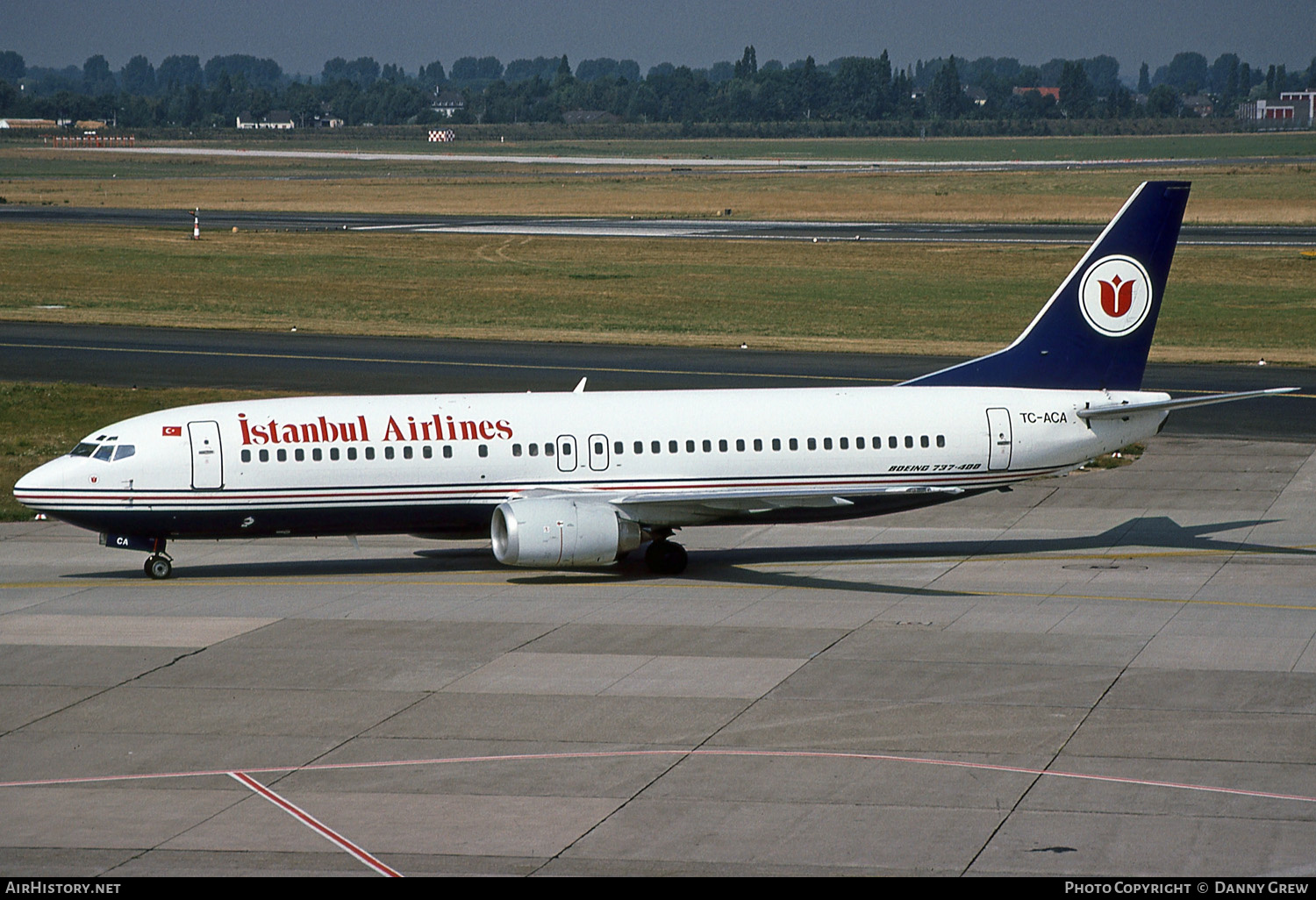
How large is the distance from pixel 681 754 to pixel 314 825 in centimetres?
535

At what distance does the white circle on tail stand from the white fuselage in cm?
218

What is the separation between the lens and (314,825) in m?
20.2

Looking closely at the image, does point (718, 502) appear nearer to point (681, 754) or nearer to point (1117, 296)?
point (681, 754)

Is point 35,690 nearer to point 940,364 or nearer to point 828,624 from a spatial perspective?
point 828,624

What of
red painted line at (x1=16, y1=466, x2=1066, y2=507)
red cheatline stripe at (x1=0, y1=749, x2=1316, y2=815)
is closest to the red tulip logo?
red painted line at (x1=16, y1=466, x2=1066, y2=507)

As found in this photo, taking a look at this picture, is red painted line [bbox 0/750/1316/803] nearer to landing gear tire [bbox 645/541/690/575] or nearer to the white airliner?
the white airliner

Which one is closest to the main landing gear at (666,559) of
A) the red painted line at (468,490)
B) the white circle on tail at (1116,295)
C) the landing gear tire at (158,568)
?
the red painted line at (468,490)

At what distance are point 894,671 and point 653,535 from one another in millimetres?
9434

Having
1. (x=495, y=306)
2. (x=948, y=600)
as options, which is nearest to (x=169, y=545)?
(x=948, y=600)

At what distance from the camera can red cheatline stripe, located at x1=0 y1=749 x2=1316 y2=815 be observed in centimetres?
2134

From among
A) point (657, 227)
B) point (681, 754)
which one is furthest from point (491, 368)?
point (657, 227)

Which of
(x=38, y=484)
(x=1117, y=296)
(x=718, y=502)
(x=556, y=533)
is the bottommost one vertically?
(x=556, y=533)

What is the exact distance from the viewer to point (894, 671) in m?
27.1

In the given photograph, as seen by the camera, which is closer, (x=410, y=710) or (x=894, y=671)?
(x=410, y=710)
